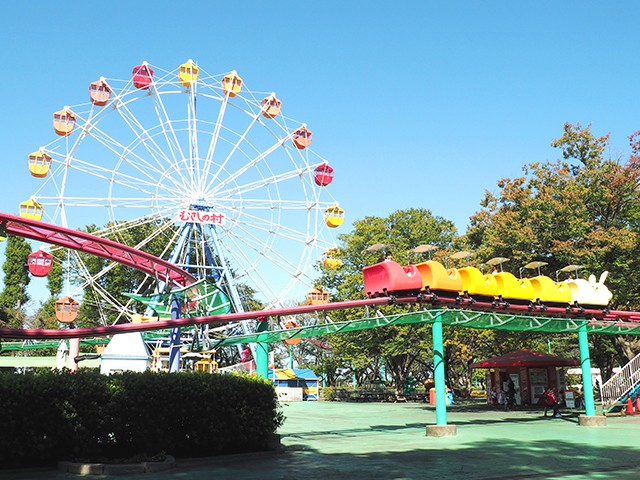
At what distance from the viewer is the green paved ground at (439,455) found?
37.5 feet

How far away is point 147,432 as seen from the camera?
13.1 m

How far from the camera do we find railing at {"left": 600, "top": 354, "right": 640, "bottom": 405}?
92.3 ft

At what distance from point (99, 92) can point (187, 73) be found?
4629 mm

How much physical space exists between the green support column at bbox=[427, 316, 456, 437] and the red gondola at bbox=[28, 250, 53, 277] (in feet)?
58.2

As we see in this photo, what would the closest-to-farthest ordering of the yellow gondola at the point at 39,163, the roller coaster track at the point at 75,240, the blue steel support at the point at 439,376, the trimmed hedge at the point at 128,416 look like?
the trimmed hedge at the point at 128,416
the roller coaster track at the point at 75,240
the blue steel support at the point at 439,376
the yellow gondola at the point at 39,163

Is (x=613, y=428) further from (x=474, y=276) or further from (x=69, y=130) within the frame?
(x=69, y=130)

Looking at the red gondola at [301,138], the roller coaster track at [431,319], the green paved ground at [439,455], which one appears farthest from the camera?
the red gondola at [301,138]

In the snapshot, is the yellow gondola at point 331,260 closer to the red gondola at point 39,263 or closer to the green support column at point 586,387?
the green support column at point 586,387

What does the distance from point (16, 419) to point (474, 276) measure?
14.2 meters

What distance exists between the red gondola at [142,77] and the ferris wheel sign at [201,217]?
22.3ft

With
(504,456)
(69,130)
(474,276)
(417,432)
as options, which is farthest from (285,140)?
(504,456)

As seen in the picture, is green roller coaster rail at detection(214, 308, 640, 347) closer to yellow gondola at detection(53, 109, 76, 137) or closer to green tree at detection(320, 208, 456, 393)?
yellow gondola at detection(53, 109, 76, 137)

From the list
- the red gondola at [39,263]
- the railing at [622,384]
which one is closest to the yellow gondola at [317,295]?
the red gondola at [39,263]

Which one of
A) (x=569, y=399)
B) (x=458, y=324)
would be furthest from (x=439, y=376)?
(x=569, y=399)
